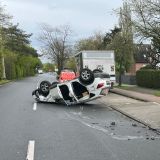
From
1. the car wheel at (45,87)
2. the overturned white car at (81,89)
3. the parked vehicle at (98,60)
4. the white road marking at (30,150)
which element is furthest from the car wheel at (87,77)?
→ the parked vehicle at (98,60)

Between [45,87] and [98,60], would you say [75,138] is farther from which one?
[98,60]

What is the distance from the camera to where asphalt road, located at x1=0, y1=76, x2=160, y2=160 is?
9172 mm

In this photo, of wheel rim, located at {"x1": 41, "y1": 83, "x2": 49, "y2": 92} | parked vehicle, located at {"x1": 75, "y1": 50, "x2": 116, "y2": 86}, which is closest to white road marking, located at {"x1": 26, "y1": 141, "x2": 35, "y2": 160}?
wheel rim, located at {"x1": 41, "y1": 83, "x2": 49, "y2": 92}

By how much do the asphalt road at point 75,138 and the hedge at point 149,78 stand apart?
18.4m

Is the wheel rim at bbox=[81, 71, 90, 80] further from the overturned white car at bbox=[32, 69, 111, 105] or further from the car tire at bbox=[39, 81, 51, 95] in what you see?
the car tire at bbox=[39, 81, 51, 95]

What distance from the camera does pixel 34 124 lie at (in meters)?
14.1

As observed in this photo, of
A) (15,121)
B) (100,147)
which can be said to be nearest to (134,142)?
(100,147)

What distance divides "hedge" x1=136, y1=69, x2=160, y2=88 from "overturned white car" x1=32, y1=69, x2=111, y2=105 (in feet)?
44.3

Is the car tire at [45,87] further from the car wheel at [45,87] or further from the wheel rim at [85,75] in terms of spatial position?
the wheel rim at [85,75]

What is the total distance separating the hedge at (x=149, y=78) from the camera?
35.0 metres

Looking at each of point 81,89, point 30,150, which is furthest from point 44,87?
point 30,150

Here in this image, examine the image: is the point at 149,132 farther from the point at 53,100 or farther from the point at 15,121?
the point at 53,100

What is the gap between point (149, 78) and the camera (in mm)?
36625

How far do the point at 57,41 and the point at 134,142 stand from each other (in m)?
95.0
